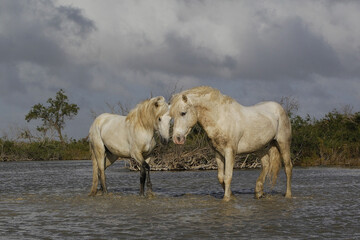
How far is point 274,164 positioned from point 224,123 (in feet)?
5.80

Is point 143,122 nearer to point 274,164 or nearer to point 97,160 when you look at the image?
point 97,160

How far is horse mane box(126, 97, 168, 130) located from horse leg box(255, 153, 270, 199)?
2.24m

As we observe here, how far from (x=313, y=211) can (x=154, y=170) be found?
14.3 meters

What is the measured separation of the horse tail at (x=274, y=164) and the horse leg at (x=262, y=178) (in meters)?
0.08

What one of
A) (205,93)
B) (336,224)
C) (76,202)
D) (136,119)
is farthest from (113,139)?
(336,224)

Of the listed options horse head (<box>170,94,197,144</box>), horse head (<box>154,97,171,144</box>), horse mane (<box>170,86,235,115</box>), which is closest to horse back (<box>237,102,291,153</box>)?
horse mane (<box>170,86,235,115</box>)

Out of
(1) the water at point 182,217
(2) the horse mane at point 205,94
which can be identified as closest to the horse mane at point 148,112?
(2) the horse mane at point 205,94

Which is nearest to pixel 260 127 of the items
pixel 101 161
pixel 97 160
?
pixel 101 161

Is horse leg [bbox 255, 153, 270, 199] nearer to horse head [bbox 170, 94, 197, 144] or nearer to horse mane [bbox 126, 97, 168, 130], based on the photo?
horse head [bbox 170, 94, 197, 144]

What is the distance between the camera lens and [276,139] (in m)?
10.3

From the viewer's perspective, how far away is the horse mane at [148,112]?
33.7 ft

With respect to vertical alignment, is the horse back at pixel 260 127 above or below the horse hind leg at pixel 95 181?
above

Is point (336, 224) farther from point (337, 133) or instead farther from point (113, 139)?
point (337, 133)

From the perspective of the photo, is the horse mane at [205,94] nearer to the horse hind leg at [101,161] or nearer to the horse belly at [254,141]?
the horse belly at [254,141]
